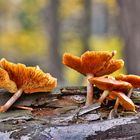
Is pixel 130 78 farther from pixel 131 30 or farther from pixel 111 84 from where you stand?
pixel 131 30

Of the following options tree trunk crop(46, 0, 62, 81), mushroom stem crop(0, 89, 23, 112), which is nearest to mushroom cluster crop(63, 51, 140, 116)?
mushroom stem crop(0, 89, 23, 112)

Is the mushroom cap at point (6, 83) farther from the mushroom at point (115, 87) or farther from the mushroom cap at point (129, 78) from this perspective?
the mushroom cap at point (129, 78)

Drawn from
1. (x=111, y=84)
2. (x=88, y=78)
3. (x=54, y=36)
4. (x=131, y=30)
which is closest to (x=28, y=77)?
(x=88, y=78)

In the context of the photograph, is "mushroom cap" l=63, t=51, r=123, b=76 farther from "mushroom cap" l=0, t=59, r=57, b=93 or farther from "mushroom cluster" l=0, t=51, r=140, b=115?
"mushroom cap" l=0, t=59, r=57, b=93

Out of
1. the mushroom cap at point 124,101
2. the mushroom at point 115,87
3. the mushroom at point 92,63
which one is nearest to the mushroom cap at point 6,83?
the mushroom at point 92,63

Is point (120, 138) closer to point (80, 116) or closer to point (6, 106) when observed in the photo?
point (80, 116)

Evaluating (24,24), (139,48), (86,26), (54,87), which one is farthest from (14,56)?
(54,87)

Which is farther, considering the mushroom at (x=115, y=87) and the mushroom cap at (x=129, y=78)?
the mushroom cap at (x=129, y=78)
